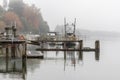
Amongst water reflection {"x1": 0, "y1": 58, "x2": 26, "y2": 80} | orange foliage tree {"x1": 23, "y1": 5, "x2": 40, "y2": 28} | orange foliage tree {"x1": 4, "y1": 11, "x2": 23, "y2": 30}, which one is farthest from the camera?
orange foliage tree {"x1": 23, "y1": 5, "x2": 40, "y2": 28}

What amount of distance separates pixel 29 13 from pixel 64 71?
9081cm

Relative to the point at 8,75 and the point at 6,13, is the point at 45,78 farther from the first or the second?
the point at 6,13

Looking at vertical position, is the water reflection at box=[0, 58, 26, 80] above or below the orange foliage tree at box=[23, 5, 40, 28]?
below

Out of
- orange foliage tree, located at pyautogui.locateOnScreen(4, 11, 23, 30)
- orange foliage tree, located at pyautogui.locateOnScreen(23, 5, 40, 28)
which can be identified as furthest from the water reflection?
orange foliage tree, located at pyautogui.locateOnScreen(23, 5, 40, 28)

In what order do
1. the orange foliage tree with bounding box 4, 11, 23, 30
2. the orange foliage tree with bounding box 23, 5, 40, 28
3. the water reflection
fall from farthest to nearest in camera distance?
the orange foliage tree with bounding box 23, 5, 40, 28 → the orange foliage tree with bounding box 4, 11, 23, 30 → the water reflection

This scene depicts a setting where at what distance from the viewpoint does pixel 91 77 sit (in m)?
35.5

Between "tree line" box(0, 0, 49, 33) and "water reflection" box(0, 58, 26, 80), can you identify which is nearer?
"water reflection" box(0, 58, 26, 80)

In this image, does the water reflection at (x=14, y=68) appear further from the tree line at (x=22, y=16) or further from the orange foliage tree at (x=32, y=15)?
the orange foliage tree at (x=32, y=15)

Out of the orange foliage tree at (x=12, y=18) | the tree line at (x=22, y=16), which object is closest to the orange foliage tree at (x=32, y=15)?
the tree line at (x=22, y=16)

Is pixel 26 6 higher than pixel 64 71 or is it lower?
higher

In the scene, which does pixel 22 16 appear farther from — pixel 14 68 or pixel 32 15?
pixel 14 68

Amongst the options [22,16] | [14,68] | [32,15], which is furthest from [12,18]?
[14,68]

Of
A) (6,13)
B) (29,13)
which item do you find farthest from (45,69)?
(29,13)

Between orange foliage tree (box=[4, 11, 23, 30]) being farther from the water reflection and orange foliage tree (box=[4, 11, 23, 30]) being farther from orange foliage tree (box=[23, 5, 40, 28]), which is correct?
the water reflection
